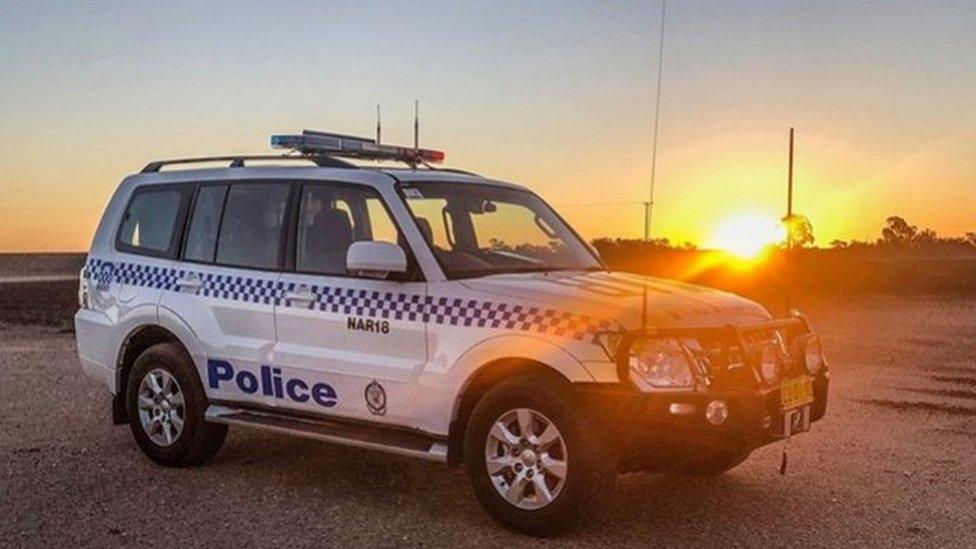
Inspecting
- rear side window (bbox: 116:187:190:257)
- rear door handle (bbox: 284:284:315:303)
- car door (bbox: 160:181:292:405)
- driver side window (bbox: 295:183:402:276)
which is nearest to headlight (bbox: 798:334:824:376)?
driver side window (bbox: 295:183:402:276)

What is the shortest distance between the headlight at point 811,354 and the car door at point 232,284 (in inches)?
120

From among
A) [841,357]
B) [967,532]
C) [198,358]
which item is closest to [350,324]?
[198,358]

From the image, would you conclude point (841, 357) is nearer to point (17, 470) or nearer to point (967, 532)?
point (967, 532)

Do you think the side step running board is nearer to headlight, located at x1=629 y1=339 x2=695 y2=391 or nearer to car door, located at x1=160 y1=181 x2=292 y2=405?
car door, located at x1=160 y1=181 x2=292 y2=405

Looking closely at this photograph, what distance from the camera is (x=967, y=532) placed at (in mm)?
5676

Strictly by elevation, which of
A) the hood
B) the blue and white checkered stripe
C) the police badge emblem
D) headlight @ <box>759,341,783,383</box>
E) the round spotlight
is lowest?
the police badge emblem

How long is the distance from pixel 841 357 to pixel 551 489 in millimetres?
9290

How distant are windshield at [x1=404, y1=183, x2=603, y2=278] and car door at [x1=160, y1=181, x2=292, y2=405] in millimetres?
973

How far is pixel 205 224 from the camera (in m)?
7.11

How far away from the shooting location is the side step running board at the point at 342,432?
5.76 metres

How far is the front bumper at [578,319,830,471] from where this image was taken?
5164mm

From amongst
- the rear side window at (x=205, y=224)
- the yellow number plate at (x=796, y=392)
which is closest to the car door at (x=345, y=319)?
the rear side window at (x=205, y=224)

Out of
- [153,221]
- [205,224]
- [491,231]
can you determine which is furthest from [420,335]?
[153,221]

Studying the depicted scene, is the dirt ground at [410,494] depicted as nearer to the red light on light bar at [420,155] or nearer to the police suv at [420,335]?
the police suv at [420,335]
